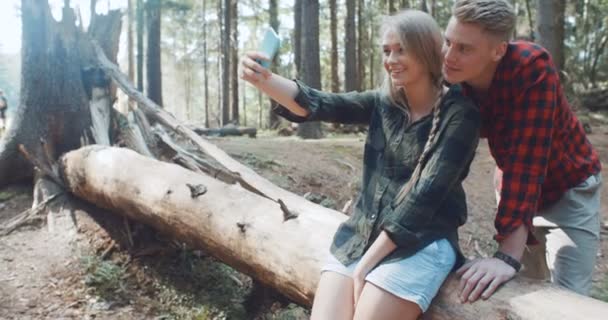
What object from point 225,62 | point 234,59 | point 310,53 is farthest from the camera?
point 234,59

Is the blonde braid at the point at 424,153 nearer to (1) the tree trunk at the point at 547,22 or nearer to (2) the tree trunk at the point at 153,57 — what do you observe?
(1) the tree trunk at the point at 547,22

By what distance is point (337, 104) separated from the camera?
2.54 m

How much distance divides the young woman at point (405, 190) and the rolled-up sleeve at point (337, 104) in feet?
0.29

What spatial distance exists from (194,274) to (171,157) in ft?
4.64

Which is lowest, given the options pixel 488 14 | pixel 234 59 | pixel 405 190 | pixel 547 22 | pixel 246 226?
pixel 246 226

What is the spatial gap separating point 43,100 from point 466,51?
494 cm

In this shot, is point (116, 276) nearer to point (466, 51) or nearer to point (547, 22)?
point (466, 51)

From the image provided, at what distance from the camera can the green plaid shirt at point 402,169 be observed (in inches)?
79.3

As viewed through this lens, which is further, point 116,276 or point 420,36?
point 116,276

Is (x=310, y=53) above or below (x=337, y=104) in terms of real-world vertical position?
above

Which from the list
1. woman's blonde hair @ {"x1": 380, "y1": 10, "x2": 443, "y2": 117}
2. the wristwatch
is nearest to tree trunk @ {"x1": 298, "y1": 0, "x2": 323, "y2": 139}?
woman's blonde hair @ {"x1": 380, "y1": 10, "x2": 443, "y2": 117}

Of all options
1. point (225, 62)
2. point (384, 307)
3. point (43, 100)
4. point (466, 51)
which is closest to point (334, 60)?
point (225, 62)

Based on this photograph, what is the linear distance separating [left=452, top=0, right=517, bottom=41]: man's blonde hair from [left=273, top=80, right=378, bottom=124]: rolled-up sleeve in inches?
24.9

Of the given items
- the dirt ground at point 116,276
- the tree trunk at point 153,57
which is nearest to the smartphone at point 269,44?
the dirt ground at point 116,276
